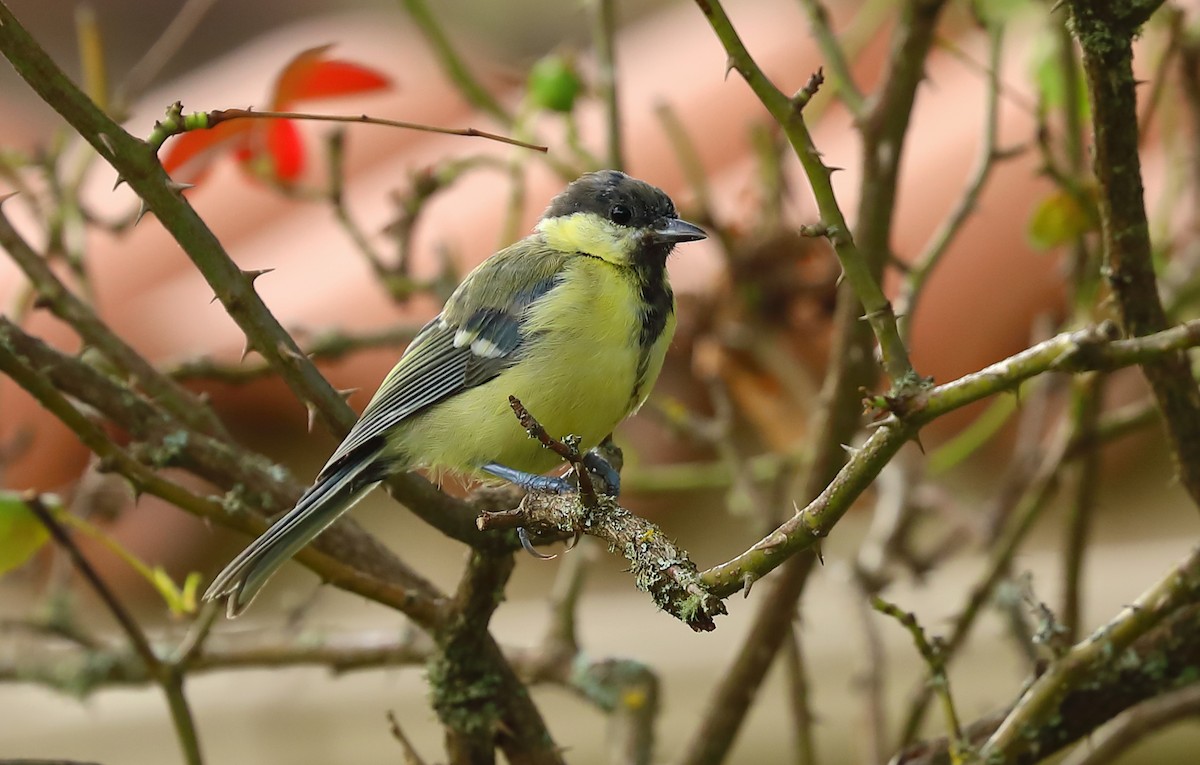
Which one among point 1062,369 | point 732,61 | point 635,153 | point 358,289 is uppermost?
point 635,153

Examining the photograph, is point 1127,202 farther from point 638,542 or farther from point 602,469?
point 602,469

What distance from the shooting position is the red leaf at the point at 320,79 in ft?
5.83

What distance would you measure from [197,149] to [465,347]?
1.54 ft

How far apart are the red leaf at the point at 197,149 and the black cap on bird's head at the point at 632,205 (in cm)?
53

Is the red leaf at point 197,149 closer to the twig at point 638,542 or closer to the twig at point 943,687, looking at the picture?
the twig at point 638,542

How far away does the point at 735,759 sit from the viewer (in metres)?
2.96

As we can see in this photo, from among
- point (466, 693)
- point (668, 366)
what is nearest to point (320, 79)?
point (466, 693)

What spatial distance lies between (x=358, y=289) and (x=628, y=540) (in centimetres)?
218

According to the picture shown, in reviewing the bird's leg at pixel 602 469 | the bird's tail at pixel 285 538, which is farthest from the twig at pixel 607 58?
the bird's tail at pixel 285 538

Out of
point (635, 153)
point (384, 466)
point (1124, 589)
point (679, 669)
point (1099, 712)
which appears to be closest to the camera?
point (1099, 712)

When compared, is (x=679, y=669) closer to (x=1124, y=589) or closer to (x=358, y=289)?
(x=1124, y=589)

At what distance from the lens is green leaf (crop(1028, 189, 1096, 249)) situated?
174 cm

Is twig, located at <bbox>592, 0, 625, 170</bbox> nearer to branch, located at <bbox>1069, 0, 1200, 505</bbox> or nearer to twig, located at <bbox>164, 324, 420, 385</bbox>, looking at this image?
twig, located at <bbox>164, 324, 420, 385</bbox>

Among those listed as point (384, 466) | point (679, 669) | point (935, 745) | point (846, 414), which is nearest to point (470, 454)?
point (384, 466)
